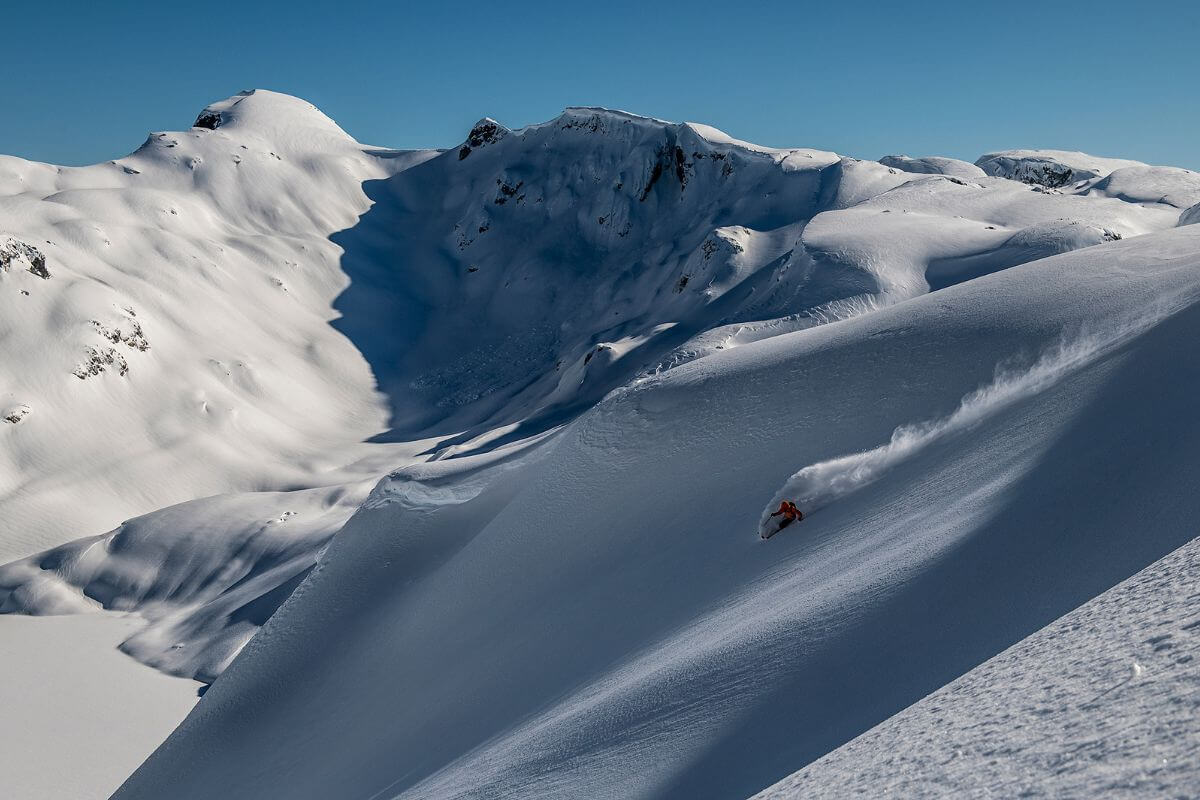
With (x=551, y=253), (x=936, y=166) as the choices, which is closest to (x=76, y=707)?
(x=551, y=253)

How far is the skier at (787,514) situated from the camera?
27.6 ft

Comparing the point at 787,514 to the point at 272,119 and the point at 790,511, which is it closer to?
the point at 790,511

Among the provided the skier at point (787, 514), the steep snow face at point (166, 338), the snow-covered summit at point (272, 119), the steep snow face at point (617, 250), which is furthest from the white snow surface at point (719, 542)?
the snow-covered summit at point (272, 119)

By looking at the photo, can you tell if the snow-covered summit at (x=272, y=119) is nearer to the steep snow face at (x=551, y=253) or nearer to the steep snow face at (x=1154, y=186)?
the steep snow face at (x=551, y=253)

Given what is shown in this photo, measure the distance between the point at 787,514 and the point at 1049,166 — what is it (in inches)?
2750

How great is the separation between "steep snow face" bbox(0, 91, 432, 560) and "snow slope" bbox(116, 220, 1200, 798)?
3121 centimetres

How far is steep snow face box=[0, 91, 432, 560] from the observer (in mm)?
41250

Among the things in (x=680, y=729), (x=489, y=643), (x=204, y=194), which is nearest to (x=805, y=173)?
(x=204, y=194)

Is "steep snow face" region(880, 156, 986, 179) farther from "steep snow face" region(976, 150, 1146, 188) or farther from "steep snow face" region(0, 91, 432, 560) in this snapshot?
"steep snow face" region(0, 91, 432, 560)

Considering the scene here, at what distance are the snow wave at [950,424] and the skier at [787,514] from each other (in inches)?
3.7

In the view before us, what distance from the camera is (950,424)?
873 centimetres

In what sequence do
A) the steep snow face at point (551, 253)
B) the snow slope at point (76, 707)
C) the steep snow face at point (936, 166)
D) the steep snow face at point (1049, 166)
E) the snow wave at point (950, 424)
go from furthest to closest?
the steep snow face at point (1049, 166), the steep snow face at point (936, 166), the steep snow face at point (551, 253), the snow slope at point (76, 707), the snow wave at point (950, 424)

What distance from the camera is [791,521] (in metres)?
8.48

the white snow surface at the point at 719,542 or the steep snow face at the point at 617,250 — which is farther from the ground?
the steep snow face at the point at 617,250
